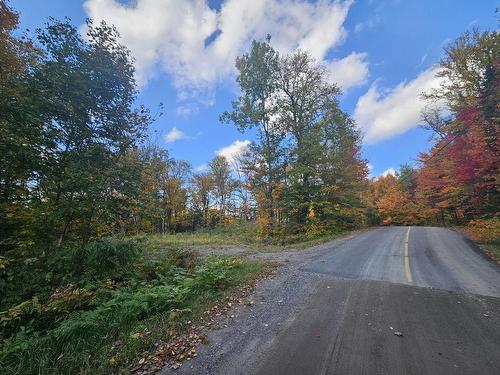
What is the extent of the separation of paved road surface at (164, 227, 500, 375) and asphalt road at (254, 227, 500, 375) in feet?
0.04

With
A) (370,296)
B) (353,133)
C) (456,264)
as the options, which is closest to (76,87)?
(370,296)

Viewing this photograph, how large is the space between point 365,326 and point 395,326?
471 mm

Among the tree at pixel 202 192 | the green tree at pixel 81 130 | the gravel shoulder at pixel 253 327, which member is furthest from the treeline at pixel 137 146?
the tree at pixel 202 192

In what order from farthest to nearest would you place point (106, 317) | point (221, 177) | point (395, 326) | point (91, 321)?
1. point (221, 177)
2. point (106, 317)
3. point (91, 321)
4. point (395, 326)

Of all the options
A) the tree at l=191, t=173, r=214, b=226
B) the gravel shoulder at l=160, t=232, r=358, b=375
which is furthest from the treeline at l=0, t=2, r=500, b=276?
the tree at l=191, t=173, r=214, b=226

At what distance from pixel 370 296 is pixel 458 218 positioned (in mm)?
33238

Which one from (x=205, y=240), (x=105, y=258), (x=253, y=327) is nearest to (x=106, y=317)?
(x=253, y=327)

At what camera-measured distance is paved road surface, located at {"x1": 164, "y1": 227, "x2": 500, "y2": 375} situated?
3338mm

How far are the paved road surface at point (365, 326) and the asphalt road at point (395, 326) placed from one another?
0.01 metres

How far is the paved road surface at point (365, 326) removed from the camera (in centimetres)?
334

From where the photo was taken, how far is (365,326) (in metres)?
4.29

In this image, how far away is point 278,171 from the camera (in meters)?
19.6

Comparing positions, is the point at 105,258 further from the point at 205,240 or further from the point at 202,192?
the point at 202,192

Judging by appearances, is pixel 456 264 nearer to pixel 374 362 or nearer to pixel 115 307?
pixel 374 362
